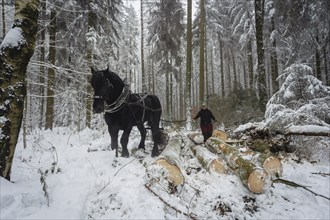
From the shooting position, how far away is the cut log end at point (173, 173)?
165 inches

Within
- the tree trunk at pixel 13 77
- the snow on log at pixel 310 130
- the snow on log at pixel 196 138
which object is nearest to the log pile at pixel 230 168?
the snow on log at pixel 310 130

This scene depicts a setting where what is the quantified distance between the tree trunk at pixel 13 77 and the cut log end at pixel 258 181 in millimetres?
4165

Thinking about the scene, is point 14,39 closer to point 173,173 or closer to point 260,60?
point 173,173

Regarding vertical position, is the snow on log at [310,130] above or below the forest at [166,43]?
below

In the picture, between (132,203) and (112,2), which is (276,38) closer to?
(112,2)

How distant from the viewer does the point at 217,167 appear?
5199 millimetres

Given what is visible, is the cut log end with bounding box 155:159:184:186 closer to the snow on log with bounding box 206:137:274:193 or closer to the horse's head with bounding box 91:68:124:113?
the snow on log with bounding box 206:137:274:193

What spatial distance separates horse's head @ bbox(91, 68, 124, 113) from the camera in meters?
5.36

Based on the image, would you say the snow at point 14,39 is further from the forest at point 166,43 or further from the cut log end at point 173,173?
the cut log end at point 173,173

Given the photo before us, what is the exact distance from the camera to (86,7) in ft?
44.3

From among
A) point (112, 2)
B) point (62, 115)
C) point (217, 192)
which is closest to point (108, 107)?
point (217, 192)

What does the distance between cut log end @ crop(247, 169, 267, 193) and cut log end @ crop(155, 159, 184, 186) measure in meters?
1.27

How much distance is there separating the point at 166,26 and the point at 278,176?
1846cm

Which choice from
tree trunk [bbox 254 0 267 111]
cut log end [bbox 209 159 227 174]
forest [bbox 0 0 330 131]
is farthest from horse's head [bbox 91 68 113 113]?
tree trunk [bbox 254 0 267 111]
